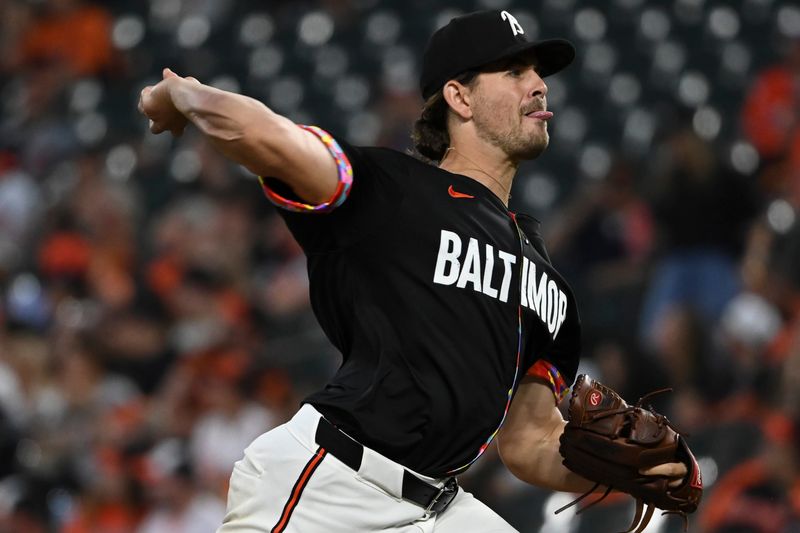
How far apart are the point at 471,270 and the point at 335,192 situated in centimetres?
38

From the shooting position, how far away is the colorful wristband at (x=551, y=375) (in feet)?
9.78

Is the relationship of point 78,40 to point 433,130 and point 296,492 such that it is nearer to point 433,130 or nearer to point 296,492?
point 433,130

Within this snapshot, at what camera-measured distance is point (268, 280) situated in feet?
22.7

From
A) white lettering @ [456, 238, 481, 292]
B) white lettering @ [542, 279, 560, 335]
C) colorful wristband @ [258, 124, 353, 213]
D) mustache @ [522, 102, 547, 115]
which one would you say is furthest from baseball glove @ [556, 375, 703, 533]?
colorful wristband @ [258, 124, 353, 213]

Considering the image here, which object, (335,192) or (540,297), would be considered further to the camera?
(540,297)

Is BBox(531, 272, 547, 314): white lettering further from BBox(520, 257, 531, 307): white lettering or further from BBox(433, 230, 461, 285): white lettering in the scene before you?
BBox(433, 230, 461, 285): white lettering

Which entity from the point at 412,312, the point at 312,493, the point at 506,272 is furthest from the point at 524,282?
the point at 312,493

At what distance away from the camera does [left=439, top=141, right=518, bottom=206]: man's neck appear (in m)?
2.93

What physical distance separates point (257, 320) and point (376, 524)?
169 inches

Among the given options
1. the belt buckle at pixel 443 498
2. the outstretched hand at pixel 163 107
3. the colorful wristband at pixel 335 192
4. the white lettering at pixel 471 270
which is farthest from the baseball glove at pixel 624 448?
the outstretched hand at pixel 163 107

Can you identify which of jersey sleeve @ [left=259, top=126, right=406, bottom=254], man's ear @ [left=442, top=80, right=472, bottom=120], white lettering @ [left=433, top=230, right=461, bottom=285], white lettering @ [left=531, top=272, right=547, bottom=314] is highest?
man's ear @ [left=442, top=80, right=472, bottom=120]

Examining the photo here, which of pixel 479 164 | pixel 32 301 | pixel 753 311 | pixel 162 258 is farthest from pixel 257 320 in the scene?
pixel 479 164

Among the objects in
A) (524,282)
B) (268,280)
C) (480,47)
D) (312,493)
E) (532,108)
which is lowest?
(268,280)

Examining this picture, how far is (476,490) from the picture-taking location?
4.95 meters
